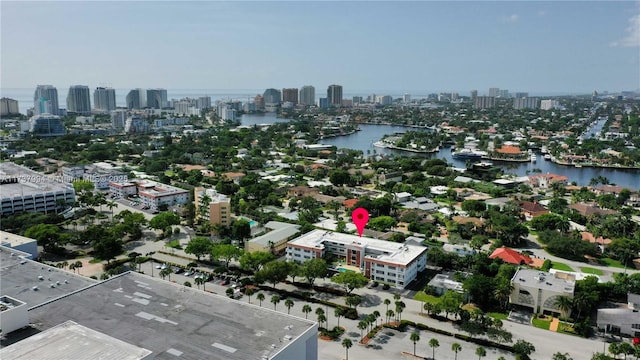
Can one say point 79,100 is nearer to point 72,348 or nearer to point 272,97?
point 272,97

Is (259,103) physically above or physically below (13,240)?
above

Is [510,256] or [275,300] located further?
[510,256]

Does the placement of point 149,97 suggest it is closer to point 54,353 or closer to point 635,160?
point 635,160

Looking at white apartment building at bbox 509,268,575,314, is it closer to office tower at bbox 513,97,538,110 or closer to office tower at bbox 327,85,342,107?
office tower at bbox 513,97,538,110

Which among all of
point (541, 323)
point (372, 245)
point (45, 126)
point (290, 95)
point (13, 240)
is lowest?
point (541, 323)

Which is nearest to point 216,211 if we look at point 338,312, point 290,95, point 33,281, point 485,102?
point 33,281

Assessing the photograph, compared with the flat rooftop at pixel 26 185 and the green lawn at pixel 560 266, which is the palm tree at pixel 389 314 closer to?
the green lawn at pixel 560 266

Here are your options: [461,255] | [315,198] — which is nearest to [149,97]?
[315,198]

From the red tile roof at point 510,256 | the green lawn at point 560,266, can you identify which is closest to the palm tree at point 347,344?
the red tile roof at point 510,256
